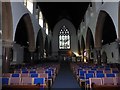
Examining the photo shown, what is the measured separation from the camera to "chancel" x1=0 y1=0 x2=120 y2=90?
922 cm

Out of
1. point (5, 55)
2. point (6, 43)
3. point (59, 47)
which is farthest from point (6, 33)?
point (59, 47)

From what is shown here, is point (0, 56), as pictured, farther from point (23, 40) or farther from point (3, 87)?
point (23, 40)

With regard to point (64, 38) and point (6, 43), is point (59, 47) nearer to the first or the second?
point (64, 38)

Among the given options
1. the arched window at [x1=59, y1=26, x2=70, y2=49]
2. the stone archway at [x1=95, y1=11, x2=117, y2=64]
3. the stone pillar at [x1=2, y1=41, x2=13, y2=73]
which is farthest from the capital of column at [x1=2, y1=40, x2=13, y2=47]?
the arched window at [x1=59, y1=26, x2=70, y2=49]

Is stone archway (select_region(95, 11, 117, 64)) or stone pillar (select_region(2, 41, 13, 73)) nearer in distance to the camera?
stone pillar (select_region(2, 41, 13, 73))

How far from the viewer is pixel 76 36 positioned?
4744cm

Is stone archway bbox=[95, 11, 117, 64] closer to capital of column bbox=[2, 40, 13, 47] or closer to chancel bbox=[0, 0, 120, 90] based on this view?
chancel bbox=[0, 0, 120, 90]

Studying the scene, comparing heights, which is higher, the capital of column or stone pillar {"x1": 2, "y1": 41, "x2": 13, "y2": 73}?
the capital of column

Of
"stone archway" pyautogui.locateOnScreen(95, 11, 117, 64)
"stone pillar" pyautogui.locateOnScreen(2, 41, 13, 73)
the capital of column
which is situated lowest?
"stone pillar" pyautogui.locateOnScreen(2, 41, 13, 73)

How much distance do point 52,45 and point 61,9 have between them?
8389 millimetres

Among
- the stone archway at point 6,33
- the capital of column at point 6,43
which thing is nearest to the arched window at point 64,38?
the stone archway at point 6,33

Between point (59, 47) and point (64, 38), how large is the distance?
2.11 metres

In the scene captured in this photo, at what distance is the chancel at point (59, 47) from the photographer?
30.2ft

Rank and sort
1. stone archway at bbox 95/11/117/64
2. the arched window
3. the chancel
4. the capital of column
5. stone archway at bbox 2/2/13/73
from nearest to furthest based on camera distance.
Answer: the chancel < the capital of column < stone archway at bbox 2/2/13/73 < stone archway at bbox 95/11/117/64 < the arched window
